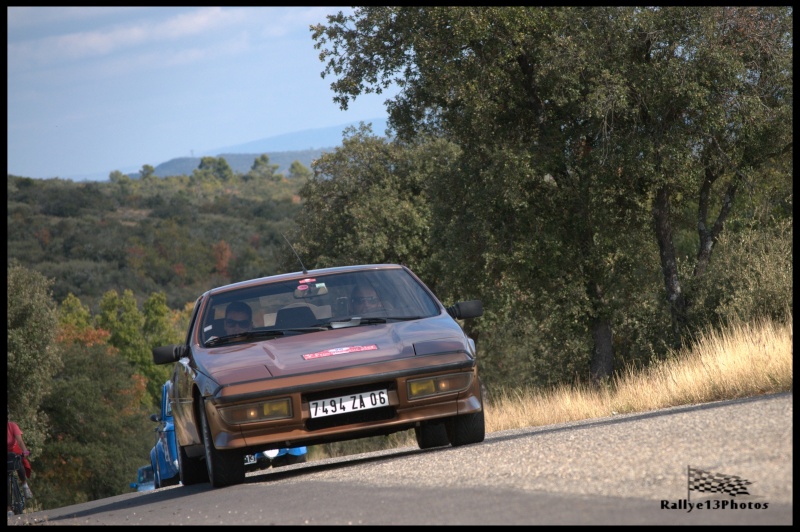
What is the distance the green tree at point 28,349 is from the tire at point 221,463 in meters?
32.4

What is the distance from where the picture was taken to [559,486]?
262 inches

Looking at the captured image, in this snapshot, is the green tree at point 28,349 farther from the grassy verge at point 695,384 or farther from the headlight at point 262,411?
the headlight at point 262,411

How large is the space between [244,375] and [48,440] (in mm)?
49241

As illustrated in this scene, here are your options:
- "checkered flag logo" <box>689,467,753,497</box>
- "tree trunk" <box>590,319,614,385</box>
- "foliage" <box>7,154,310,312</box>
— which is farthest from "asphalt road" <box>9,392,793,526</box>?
"foliage" <box>7,154,310,312</box>

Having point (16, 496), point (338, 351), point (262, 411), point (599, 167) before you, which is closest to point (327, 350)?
point (338, 351)

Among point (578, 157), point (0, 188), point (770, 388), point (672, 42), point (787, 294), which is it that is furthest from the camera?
point (578, 157)

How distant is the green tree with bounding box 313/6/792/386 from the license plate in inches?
550

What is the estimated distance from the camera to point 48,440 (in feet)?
182

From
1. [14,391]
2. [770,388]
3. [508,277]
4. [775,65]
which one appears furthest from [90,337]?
[770,388]

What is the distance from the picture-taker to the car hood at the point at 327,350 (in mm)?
9062

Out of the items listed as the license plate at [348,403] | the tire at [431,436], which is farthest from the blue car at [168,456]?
the license plate at [348,403]

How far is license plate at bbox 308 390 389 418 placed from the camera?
9023 millimetres

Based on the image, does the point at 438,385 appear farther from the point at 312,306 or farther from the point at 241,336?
the point at 241,336

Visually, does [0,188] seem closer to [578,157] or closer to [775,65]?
[578,157]
